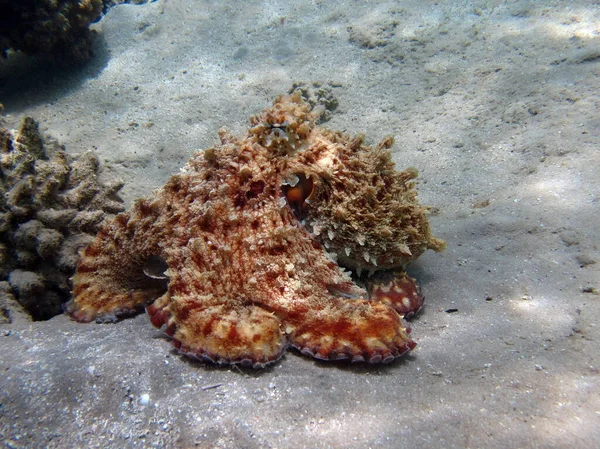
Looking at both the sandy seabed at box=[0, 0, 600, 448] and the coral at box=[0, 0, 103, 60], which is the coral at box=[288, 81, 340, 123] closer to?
the sandy seabed at box=[0, 0, 600, 448]

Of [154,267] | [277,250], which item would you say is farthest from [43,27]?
[277,250]

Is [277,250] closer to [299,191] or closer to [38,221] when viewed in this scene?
[299,191]

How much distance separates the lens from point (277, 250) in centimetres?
275

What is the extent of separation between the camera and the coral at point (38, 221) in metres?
3.80

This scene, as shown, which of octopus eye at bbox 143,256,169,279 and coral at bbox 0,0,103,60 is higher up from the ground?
coral at bbox 0,0,103,60

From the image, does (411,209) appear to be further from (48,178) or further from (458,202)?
(48,178)

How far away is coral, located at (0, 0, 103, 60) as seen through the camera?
752 cm

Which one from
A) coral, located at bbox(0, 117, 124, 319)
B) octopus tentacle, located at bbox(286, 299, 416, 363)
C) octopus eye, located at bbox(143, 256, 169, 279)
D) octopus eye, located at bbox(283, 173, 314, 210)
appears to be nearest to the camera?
octopus tentacle, located at bbox(286, 299, 416, 363)

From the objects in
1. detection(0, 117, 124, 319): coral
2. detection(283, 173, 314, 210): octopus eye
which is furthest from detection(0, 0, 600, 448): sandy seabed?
detection(283, 173, 314, 210): octopus eye

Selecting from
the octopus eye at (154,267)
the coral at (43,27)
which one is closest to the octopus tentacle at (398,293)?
the octopus eye at (154,267)

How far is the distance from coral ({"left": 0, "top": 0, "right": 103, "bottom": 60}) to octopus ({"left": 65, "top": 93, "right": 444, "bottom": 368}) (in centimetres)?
670


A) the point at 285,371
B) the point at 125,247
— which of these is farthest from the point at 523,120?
the point at 125,247

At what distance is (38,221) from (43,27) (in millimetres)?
5872

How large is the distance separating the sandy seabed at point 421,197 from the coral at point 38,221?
2.38 ft
